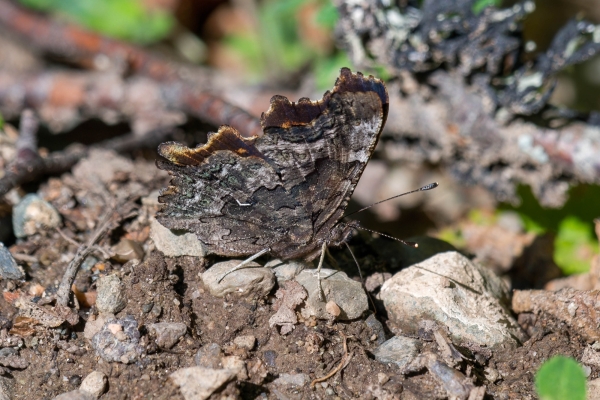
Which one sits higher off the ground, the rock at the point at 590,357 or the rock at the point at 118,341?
the rock at the point at 118,341

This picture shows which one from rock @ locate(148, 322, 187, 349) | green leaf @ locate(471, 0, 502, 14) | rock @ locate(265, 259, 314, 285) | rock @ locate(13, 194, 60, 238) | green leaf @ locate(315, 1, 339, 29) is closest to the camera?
rock @ locate(148, 322, 187, 349)

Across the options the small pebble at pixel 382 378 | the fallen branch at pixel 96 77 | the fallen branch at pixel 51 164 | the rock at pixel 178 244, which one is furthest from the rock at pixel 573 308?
the fallen branch at pixel 51 164

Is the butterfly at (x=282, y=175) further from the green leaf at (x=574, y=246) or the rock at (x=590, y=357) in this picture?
the green leaf at (x=574, y=246)

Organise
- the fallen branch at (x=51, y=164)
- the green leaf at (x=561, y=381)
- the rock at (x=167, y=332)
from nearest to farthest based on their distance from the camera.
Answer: the green leaf at (x=561, y=381) → the rock at (x=167, y=332) → the fallen branch at (x=51, y=164)

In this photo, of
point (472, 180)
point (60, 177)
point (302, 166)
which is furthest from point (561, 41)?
point (60, 177)

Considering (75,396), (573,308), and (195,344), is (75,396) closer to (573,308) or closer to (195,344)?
(195,344)

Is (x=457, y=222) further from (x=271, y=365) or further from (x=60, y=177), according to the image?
(x=60, y=177)

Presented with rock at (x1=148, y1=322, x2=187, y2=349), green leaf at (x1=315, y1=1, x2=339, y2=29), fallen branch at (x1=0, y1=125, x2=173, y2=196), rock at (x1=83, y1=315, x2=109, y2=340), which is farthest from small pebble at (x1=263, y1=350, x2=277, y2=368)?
green leaf at (x1=315, y1=1, x2=339, y2=29)

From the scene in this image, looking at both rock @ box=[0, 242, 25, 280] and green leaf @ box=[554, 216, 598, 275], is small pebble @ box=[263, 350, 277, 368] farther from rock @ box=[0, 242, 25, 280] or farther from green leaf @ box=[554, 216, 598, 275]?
green leaf @ box=[554, 216, 598, 275]
